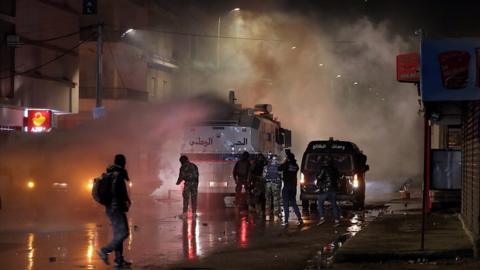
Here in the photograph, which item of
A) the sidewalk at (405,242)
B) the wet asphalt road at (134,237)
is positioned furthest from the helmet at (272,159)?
the sidewalk at (405,242)

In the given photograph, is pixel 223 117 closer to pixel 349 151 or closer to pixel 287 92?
pixel 349 151

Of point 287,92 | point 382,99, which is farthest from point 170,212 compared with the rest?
point 382,99

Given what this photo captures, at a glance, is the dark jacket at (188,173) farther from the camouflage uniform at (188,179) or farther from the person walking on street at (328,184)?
the person walking on street at (328,184)

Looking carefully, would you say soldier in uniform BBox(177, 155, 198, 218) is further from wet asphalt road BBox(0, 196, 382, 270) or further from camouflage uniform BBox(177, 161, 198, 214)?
wet asphalt road BBox(0, 196, 382, 270)

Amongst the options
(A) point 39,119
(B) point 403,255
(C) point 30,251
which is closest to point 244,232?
(C) point 30,251

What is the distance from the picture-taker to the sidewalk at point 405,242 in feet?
38.6

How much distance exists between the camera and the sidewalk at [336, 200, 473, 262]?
11766 millimetres

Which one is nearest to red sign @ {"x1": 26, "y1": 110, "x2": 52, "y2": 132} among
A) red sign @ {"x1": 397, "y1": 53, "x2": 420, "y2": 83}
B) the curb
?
red sign @ {"x1": 397, "y1": 53, "x2": 420, "y2": 83}

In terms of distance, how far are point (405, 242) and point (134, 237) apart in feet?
17.4

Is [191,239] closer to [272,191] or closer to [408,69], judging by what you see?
[408,69]

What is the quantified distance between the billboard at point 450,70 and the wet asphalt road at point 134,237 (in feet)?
14.6

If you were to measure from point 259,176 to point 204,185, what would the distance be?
318 centimetres

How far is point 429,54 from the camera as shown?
11.6 metres

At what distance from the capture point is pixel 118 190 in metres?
11.3
